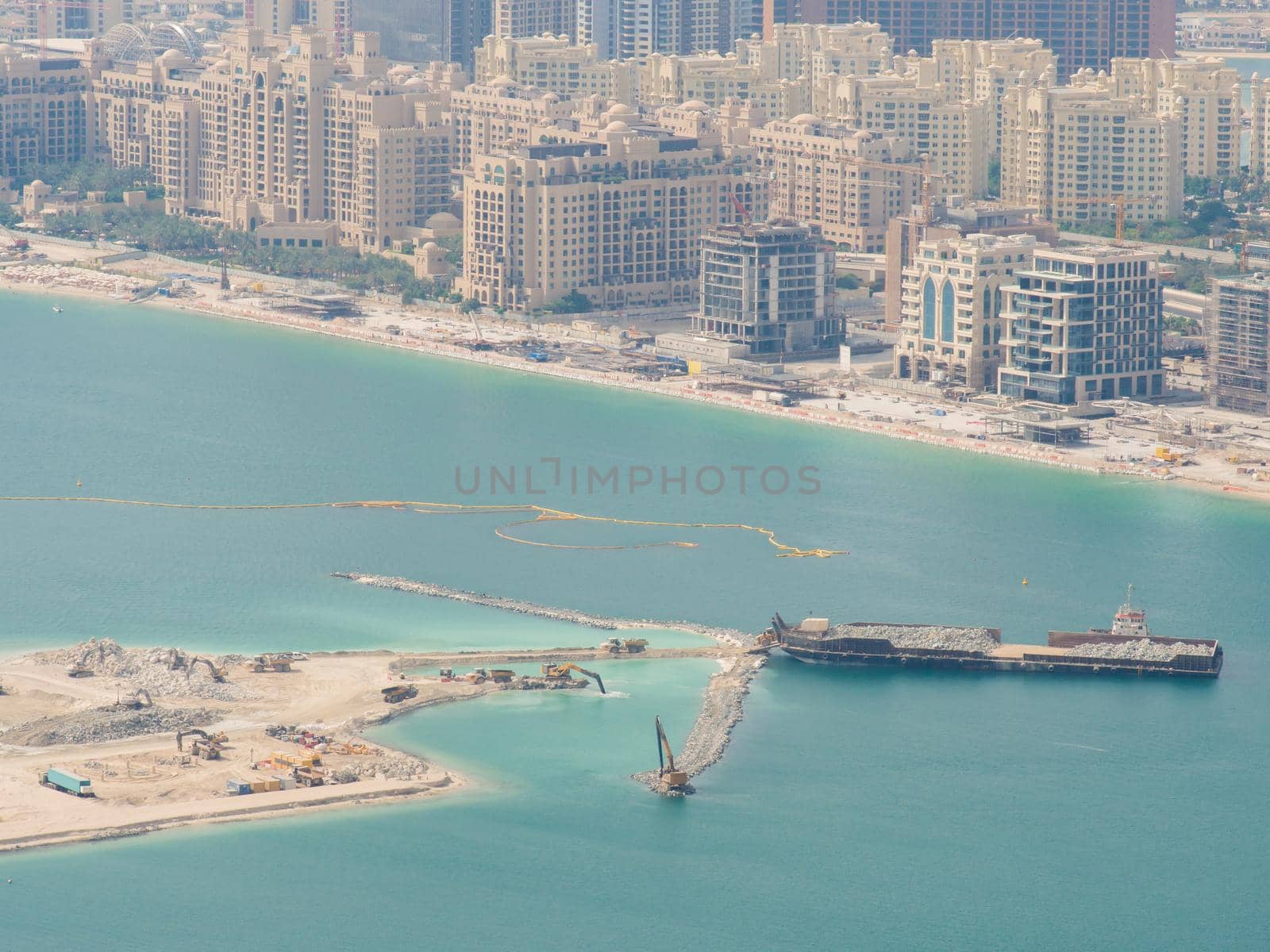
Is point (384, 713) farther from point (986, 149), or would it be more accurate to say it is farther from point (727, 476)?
point (986, 149)

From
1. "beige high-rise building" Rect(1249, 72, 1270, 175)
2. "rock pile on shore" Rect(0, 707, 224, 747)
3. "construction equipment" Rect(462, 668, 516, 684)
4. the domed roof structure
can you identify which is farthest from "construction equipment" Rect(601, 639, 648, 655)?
the domed roof structure

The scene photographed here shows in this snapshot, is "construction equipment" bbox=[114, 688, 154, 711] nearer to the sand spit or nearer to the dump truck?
the dump truck

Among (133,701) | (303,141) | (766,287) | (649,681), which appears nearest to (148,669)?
(133,701)

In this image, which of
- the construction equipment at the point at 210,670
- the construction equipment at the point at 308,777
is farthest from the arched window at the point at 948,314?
the construction equipment at the point at 308,777

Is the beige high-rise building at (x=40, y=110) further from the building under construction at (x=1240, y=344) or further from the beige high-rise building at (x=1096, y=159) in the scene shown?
the building under construction at (x=1240, y=344)

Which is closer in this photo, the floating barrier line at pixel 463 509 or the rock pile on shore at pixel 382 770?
the rock pile on shore at pixel 382 770

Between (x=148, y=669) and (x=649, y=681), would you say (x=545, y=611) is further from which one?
(x=148, y=669)
